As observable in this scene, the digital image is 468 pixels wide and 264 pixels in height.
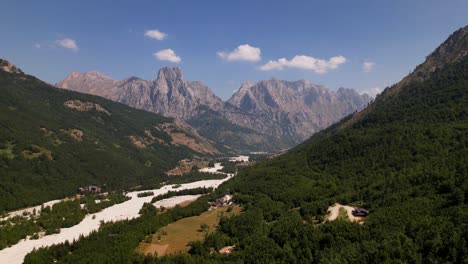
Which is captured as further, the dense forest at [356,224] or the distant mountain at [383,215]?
the dense forest at [356,224]

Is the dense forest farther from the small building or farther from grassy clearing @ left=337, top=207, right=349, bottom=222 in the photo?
grassy clearing @ left=337, top=207, right=349, bottom=222

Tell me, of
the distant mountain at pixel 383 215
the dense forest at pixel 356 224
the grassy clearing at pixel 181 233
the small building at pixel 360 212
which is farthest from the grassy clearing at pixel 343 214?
the grassy clearing at pixel 181 233

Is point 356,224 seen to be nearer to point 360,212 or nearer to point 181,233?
point 360,212

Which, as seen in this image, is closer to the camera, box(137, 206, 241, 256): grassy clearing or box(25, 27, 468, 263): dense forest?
box(25, 27, 468, 263): dense forest

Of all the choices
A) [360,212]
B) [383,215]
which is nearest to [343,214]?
[360,212]

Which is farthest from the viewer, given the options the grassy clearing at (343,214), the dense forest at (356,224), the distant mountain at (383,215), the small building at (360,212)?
the small building at (360,212)

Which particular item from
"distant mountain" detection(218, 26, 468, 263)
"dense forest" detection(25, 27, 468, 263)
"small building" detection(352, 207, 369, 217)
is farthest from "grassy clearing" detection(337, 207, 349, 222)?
"dense forest" detection(25, 27, 468, 263)

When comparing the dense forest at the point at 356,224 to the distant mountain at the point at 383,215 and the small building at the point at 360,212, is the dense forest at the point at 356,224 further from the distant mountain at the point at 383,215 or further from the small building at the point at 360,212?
the small building at the point at 360,212

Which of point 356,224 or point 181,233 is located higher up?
point 356,224

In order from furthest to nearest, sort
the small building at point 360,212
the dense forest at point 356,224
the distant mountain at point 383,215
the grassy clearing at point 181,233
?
the small building at point 360,212 < the grassy clearing at point 181,233 < the dense forest at point 356,224 < the distant mountain at point 383,215

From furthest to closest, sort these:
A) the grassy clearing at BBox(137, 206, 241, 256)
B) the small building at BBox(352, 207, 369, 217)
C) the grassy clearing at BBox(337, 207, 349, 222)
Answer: the small building at BBox(352, 207, 369, 217), the grassy clearing at BBox(337, 207, 349, 222), the grassy clearing at BBox(137, 206, 241, 256)
